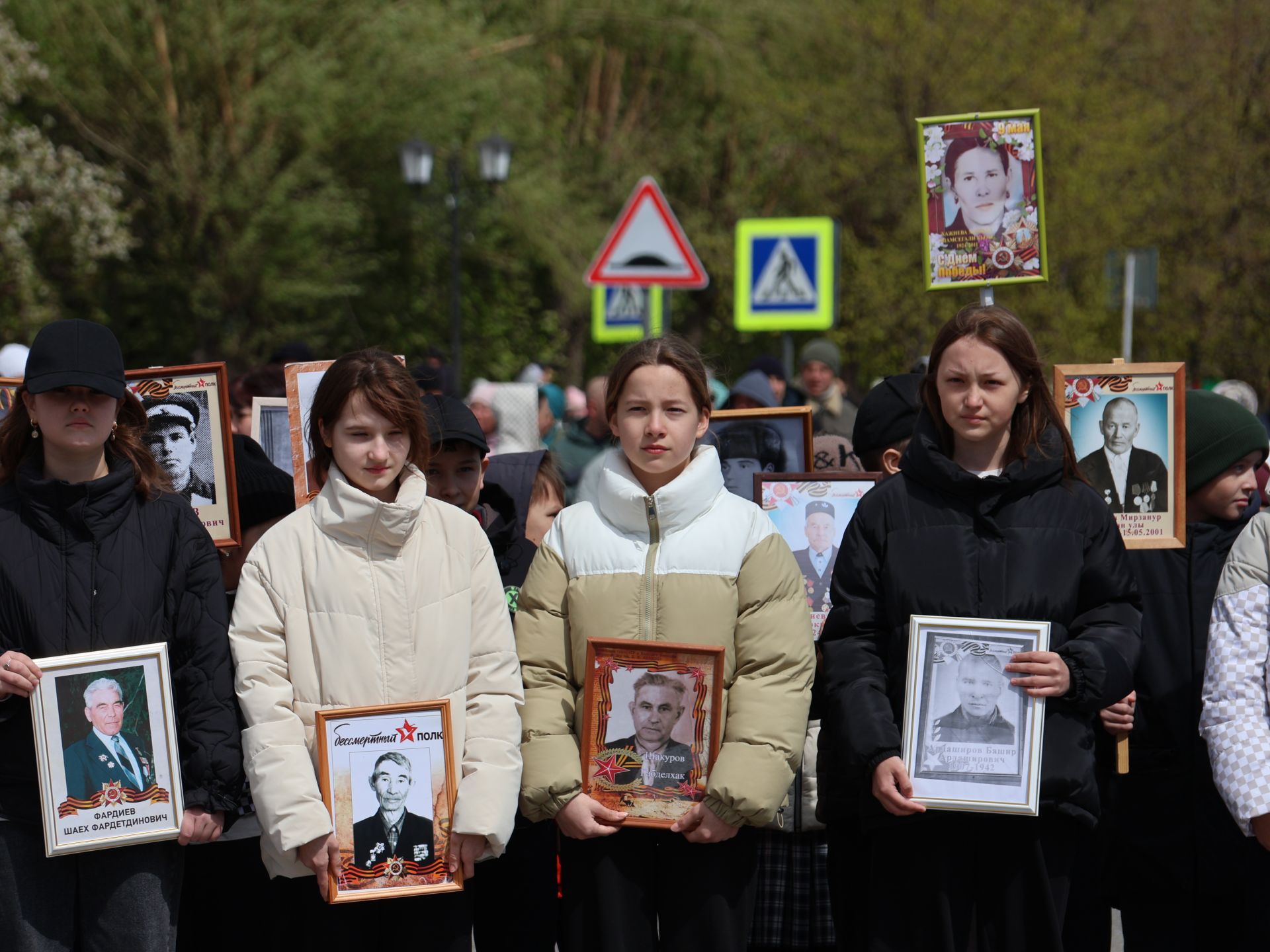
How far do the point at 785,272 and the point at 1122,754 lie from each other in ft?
20.8

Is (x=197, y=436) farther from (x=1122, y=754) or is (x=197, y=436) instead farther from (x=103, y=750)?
(x=1122, y=754)

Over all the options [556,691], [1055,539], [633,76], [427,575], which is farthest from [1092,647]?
[633,76]

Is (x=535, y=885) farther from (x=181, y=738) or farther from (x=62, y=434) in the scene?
(x=62, y=434)

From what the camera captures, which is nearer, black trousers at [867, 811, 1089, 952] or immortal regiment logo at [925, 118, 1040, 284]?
black trousers at [867, 811, 1089, 952]

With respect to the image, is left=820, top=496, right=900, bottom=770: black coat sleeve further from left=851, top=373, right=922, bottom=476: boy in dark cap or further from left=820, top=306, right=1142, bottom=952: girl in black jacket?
left=851, top=373, right=922, bottom=476: boy in dark cap

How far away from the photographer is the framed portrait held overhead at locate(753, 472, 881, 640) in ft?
16.7

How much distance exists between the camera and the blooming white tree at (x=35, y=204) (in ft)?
59.9

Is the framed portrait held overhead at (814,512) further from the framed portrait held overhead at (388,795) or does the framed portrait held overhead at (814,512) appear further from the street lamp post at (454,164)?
the street lamp post at (454,164)

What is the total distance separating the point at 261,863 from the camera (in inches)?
193

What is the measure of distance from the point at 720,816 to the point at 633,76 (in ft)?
89.3

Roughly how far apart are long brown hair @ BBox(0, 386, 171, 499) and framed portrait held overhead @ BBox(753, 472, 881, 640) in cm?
195

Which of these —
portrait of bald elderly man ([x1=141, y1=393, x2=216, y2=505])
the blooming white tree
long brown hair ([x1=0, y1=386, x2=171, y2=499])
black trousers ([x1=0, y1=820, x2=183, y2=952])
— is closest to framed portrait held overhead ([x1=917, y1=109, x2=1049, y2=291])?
portrait of bald elderly man ([x1=141, y1=393, x2=216, y2=505])

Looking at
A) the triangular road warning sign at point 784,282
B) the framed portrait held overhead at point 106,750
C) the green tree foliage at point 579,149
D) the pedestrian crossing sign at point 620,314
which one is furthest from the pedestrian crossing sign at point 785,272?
the green tree foliage at point 579,149

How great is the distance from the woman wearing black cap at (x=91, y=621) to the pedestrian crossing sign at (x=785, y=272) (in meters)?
6.73
